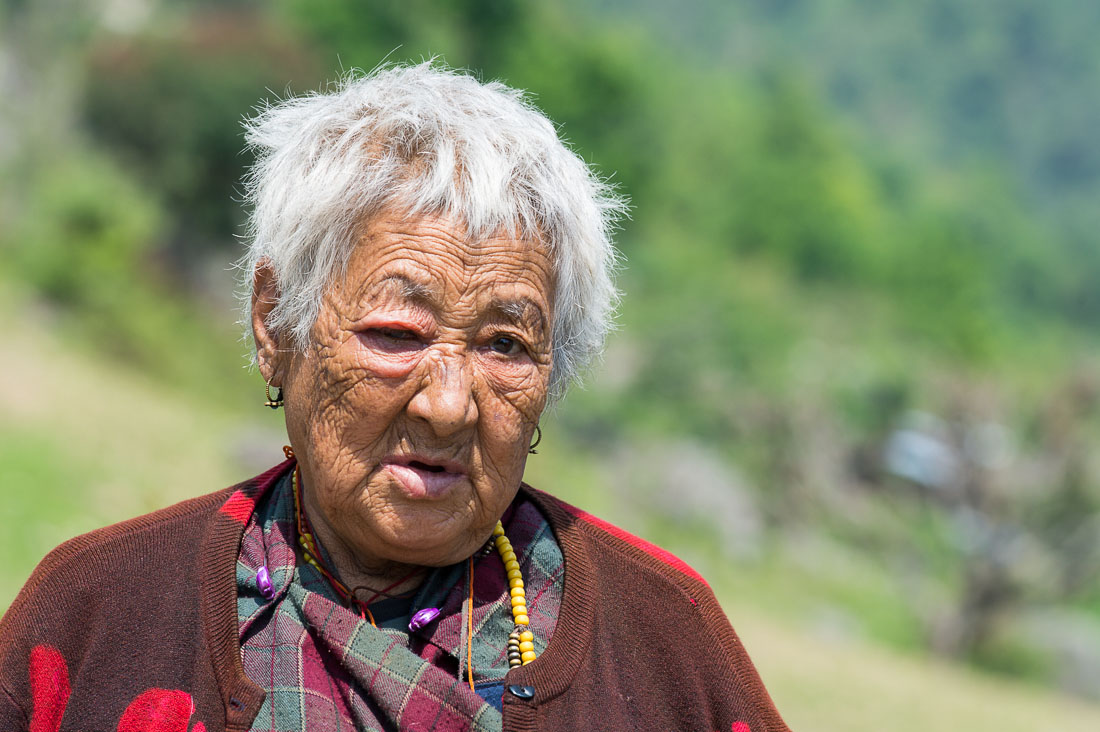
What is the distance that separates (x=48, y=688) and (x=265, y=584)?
0.37m

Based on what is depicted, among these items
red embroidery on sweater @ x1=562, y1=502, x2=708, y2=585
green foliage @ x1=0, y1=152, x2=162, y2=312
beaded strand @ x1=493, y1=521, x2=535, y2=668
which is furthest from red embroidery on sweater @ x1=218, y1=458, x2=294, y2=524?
green foliage @ x1=0, y1=152, x2=162, y2=312

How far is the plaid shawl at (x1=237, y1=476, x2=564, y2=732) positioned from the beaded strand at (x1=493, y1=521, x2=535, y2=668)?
0.01 m

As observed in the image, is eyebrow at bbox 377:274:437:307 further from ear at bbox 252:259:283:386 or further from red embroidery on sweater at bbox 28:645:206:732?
red embroidery on sweater at bbox 28:645:206:732

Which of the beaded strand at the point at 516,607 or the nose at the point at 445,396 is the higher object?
the nose at the point at 445,396

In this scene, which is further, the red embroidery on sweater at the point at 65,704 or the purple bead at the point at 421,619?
the purple bead at the point at 421,619

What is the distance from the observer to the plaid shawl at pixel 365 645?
1659 millimetres

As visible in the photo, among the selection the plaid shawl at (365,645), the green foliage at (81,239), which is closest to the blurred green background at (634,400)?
the green foliage at (81,239)

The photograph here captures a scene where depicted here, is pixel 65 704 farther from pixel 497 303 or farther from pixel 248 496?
pixel 497 303

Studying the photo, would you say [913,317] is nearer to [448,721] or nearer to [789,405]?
[789,405]

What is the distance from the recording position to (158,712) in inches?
65.9

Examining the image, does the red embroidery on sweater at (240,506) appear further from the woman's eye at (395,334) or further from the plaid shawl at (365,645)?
the woman's eye at (395,334)

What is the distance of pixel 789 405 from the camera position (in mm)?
17391

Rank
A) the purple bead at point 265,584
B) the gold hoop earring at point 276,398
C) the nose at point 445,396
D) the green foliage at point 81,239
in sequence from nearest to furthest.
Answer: the nose at point 445,396
the purple bead at point 265,584
the gold hoop earring at point 276,398
the green foliage at point 81,239

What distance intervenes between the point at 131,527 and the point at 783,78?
50.0m
